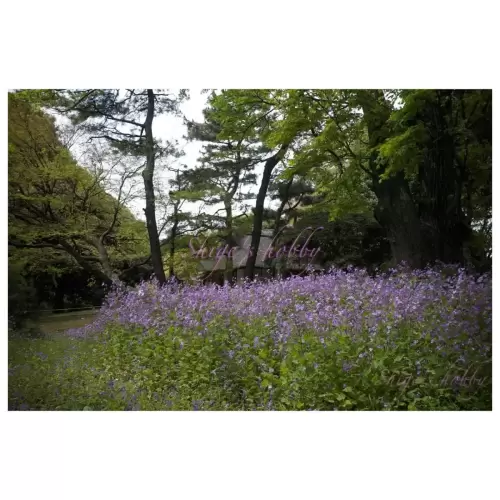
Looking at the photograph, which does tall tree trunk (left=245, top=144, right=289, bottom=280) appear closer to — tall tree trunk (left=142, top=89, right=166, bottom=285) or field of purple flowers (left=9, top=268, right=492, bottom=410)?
field of purple flowers (left=9, top=268, right=492, bottom=410)

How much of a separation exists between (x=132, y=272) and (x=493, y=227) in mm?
3381

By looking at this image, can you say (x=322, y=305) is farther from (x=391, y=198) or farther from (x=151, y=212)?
(x=151, y=212)

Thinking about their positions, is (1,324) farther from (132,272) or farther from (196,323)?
(196,323)

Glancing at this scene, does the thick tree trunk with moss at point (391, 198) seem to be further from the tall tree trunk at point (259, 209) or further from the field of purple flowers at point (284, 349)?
the tall tree trunk at point (259, 209)

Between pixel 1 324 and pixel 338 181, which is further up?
pixel 338 181

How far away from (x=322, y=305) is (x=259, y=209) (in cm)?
109

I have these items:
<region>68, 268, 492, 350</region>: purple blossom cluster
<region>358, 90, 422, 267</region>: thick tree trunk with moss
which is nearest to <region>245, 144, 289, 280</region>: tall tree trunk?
<region>68, 268, 492, 350</region>: purple blossom cluster

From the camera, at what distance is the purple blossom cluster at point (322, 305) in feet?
14.6

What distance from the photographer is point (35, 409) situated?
14.5 ft

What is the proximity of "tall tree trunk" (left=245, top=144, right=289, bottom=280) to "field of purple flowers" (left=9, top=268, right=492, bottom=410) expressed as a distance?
211mm

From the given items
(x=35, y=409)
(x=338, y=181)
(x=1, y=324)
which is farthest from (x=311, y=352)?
(x=1, y=324)

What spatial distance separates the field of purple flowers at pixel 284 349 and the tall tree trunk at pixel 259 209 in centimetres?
21

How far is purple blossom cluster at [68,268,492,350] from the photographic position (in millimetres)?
4461
